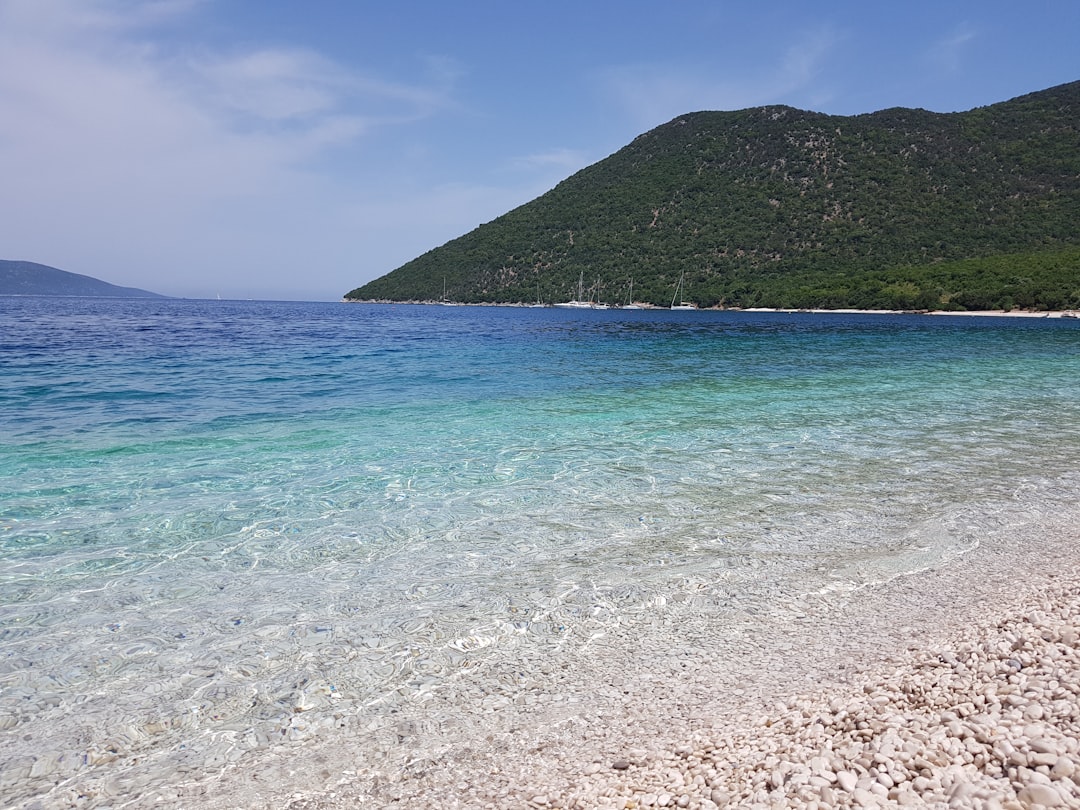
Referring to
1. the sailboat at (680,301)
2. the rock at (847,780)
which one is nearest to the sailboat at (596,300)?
the sailboat at (680,301)

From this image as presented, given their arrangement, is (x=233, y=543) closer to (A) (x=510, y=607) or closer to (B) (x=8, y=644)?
(B) (x=8, y=644)

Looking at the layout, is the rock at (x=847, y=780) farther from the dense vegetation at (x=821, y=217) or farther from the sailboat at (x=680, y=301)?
the sailboat at (x=680, y=301)

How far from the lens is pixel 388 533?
23.0ft

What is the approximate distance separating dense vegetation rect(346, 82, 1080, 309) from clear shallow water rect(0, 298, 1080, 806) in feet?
269

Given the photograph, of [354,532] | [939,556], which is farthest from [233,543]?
[939,556]

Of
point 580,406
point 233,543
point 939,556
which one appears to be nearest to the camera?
point 939,556

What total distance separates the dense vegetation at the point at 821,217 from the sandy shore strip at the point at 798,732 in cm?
8894

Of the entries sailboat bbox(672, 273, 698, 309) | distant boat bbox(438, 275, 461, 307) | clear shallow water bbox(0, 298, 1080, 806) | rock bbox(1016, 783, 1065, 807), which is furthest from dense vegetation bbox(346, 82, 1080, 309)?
rock bbox(1016, 783, 1065, 807)

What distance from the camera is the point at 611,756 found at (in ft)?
11.0

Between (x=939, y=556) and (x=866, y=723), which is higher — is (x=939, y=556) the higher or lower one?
the lower one

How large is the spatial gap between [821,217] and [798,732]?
126104 millimetres

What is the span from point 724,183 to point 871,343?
97.0 m

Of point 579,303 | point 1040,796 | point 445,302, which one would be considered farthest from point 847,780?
point 445,302

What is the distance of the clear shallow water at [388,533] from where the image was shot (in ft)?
13.2
